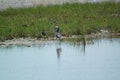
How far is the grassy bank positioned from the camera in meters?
20.4

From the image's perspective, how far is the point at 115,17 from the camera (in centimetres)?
2339

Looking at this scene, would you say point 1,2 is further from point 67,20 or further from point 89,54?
point 89,54

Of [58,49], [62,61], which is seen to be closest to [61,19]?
[58,49]

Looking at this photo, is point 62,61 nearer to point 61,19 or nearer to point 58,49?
point 58,49

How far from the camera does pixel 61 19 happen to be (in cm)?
2300

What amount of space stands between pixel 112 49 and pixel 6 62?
316 centimetres

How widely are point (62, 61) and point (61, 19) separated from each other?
7339mm

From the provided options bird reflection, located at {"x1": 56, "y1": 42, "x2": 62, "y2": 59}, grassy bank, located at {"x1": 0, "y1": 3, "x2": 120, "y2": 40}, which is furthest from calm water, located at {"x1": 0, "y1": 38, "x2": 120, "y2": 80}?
grassy bank, located at {"x1": 0, "y1": 3, "x2": 120, "y2": 40}

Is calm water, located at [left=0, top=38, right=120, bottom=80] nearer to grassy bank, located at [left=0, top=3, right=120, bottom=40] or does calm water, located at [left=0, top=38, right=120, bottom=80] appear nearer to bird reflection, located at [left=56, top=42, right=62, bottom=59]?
bird reflection, located at [left=56, top=42, right=62, bottom=59]

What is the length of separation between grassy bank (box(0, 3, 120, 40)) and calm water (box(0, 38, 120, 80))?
1.42 meters

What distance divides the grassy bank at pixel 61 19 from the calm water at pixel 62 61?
55.9 inches

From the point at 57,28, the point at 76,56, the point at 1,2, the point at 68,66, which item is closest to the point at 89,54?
the point at 76,56

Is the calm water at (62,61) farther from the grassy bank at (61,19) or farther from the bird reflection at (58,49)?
the grassy bank at (61,19)

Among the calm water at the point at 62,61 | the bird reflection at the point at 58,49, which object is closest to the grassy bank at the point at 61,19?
the calm water at the point at 62,61
